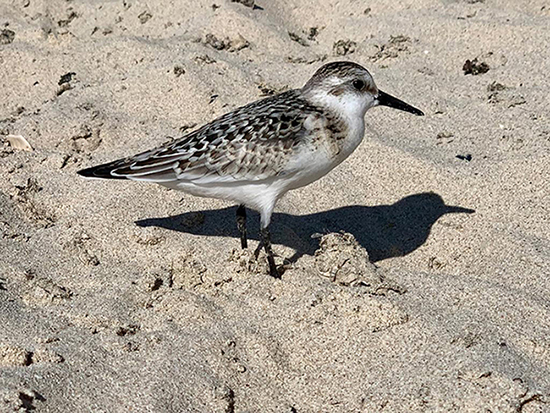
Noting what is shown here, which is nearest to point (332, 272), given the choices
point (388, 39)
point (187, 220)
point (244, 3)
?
point (187, 220)

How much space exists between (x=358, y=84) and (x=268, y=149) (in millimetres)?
767

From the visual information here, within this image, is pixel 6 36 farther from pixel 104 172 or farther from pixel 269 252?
pixel 269 252

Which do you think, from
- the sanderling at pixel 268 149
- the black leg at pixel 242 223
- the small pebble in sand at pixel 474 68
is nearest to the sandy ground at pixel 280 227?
the small pebble in sand at pixel 474 68

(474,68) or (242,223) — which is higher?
(242,223)

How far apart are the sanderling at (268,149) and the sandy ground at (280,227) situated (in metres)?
0.40

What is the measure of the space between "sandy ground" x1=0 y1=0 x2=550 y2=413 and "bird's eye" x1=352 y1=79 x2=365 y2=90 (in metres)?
0.91

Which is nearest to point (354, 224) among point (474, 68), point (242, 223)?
point (242, 223)

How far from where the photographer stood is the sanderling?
15.5ft

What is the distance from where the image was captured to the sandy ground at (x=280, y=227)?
3861 mm

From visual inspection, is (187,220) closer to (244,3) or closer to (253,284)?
(253,284)

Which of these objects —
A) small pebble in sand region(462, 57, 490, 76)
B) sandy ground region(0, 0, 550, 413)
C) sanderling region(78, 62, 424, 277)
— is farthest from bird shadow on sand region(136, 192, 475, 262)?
small pebble in sand region(462, 57, 490, 76)

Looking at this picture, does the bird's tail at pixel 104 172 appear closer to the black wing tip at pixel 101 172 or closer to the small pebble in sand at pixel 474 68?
the black wing tip at pixel 101 172

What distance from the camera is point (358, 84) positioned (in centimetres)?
502

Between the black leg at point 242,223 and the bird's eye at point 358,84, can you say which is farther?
the black leg at point 242,223
